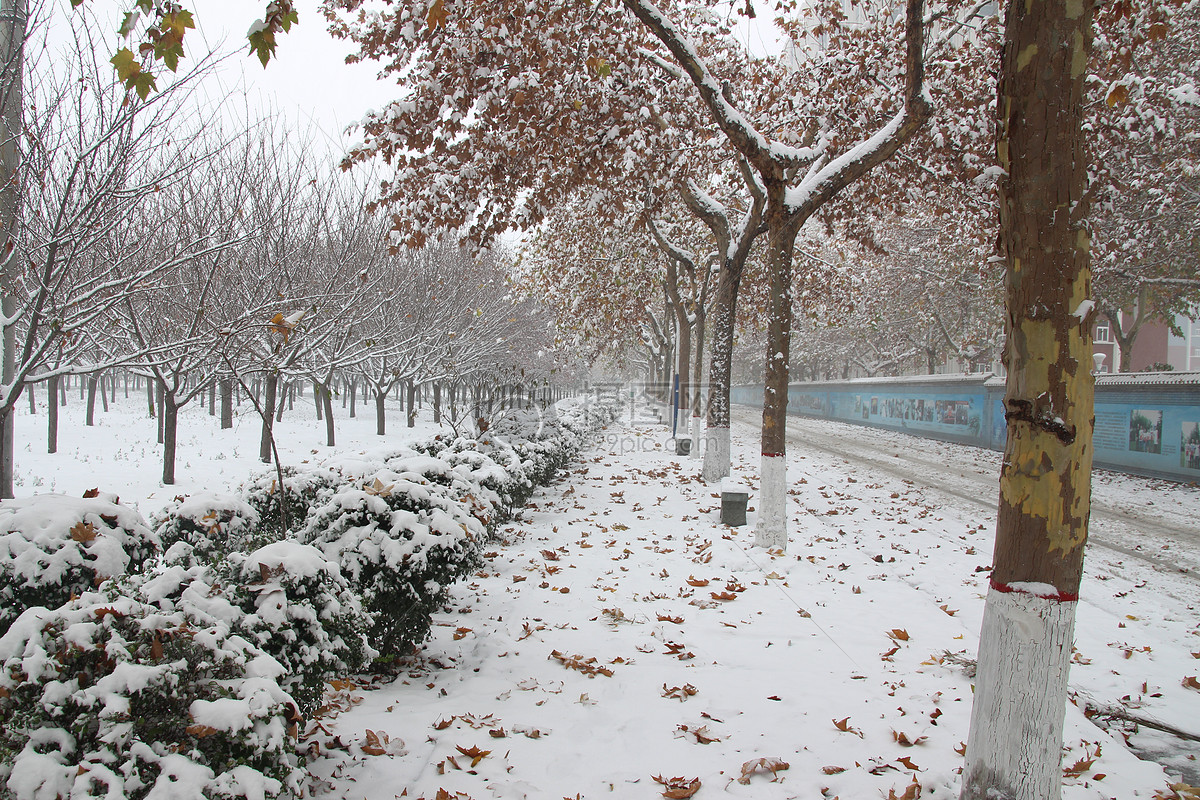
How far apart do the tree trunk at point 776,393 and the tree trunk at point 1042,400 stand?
492 centimetres

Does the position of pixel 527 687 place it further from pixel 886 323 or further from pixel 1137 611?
pixel 886 323

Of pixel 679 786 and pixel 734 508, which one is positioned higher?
pixel 734 508

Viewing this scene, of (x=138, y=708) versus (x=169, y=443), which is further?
(x=169, y=443)

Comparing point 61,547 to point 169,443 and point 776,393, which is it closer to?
point 776,393

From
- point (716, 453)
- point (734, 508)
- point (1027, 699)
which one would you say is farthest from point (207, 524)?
point (716, 453)

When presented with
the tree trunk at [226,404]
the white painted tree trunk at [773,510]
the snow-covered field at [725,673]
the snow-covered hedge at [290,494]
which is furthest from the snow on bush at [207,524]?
the tree trunk at [226,404]

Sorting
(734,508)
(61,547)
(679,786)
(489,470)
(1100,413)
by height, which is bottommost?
(679,786)

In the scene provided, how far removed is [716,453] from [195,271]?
392 inches

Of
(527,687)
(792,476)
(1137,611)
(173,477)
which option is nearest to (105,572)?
(527,687)

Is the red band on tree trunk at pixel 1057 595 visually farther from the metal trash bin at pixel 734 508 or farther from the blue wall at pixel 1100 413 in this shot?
the blue wall at pixel 1100 413

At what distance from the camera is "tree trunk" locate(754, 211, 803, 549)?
7551 millimetres

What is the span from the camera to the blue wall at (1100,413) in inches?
550

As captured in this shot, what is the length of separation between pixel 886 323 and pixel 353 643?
1382 inches

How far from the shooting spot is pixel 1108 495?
40.8 feet
